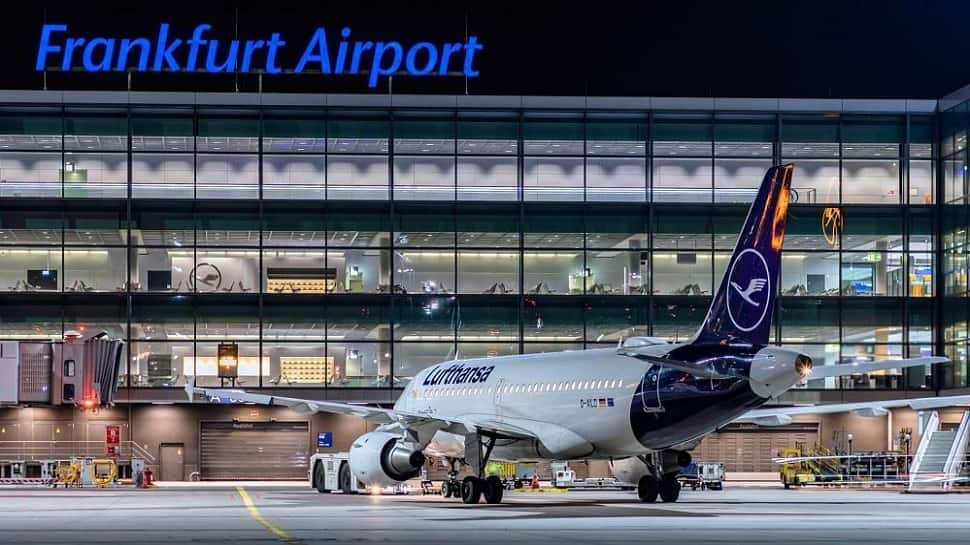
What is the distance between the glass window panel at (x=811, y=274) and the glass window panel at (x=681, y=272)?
3826 mm

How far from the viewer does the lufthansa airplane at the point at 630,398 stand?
113 ft

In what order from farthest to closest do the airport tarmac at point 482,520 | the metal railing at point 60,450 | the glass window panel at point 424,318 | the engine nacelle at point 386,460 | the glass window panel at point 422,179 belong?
the glass window panel at point 422,179 < the glass window panel at point 424,318 < the metal railing at point 60,450 < the engine nacelle at point 386,460 < the airport tarmac at point 482,520

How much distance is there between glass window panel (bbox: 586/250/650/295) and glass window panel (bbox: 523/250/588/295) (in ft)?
1.56

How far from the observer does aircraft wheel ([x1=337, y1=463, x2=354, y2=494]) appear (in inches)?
2019

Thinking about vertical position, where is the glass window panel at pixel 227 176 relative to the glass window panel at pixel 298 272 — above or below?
above

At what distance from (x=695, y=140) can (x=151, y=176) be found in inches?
1019

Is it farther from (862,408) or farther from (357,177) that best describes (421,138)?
(862,408)

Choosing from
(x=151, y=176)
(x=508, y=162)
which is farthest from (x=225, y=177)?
(x=508, y=162)

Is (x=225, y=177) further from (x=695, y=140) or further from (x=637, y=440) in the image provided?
(x=637, y=440)

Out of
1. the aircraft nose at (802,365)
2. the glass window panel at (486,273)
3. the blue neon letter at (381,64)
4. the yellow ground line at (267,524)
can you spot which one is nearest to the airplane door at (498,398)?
the yellow ground line at (267,524)

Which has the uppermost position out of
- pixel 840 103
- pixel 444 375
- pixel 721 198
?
pixel 840 103

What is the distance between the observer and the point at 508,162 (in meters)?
71.4

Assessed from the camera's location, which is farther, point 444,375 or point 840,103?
point 840,103

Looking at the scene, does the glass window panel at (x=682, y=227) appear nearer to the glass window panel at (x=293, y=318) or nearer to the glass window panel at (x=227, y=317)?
the glass window panel at (x=293, y=318)
